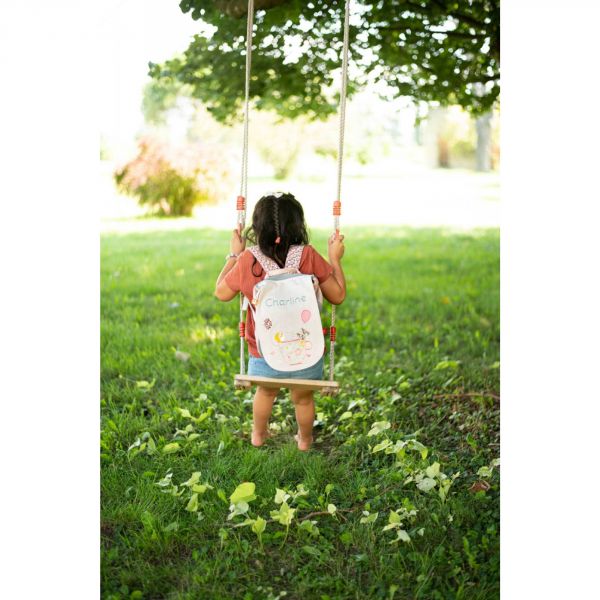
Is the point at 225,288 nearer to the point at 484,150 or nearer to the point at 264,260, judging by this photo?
the point at 264,260

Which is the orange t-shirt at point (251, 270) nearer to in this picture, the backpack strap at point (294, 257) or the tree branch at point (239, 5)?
the backpack strap at point (294, 257)

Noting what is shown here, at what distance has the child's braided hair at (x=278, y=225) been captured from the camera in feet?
8.91

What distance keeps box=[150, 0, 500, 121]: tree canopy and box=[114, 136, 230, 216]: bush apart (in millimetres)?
6717

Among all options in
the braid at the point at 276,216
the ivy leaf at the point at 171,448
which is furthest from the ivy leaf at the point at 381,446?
the braid at the point at 276,216

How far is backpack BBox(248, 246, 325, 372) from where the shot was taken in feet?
8.45

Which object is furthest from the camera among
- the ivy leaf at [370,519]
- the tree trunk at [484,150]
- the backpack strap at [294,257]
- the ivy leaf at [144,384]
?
the tree trunk at [484,150]

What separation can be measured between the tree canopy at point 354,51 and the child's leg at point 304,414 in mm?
1722

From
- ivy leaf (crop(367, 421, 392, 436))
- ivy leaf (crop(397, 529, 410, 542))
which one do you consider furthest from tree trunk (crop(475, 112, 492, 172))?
ivy leaf (crop(397, 529, 410, 542))

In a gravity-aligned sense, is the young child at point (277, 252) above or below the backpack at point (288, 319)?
above

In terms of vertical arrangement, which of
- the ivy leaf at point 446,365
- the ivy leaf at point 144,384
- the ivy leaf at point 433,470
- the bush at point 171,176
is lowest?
the ivy leaf at point 433,470

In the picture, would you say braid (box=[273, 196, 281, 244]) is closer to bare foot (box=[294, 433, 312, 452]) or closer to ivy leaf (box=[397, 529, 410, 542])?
bare foot (box=[294, 433, 312, 452])
